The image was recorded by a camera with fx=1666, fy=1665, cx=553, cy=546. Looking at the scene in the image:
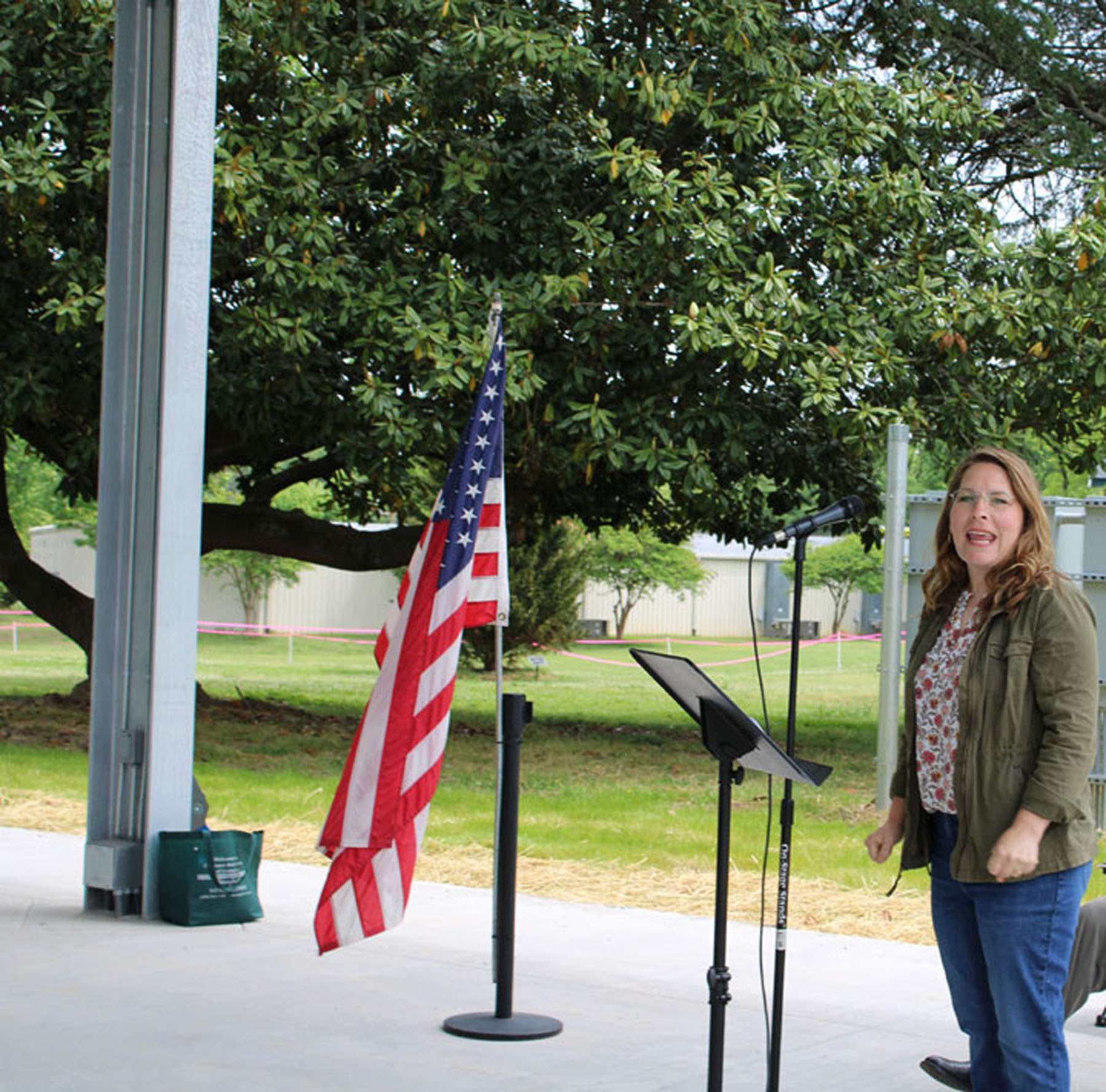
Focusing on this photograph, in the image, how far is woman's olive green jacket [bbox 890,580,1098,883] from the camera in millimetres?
3922

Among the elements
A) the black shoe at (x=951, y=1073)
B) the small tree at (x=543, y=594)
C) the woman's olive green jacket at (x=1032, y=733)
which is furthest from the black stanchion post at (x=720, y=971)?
the small tree at (x=543, y=594)

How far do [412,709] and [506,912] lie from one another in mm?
876

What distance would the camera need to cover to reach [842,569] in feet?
178

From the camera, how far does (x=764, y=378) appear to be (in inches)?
601

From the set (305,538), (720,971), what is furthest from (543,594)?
(720,971)

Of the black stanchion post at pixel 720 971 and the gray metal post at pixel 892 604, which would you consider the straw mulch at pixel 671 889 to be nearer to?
the gray metal post at pixel 892 604

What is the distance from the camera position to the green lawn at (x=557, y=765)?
437 inches

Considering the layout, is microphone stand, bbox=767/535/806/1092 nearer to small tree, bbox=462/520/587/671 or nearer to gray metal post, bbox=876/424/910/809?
gray metal post, bbox=876/424/910/809

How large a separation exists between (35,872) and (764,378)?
28.0 feet

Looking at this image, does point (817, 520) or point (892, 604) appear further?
point (892, 604)

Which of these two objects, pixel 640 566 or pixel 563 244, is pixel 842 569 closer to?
pixel 640 566

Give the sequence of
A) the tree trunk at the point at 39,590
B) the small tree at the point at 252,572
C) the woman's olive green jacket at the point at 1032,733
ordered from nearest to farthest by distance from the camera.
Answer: the woman's olive green jacket at the point at 1032,733 < the tree trunk at the point at 39,590 < the small tree at the point at 252,572

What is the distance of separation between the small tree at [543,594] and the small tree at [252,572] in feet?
52.5

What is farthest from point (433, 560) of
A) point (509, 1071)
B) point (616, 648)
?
point (616, 648)
